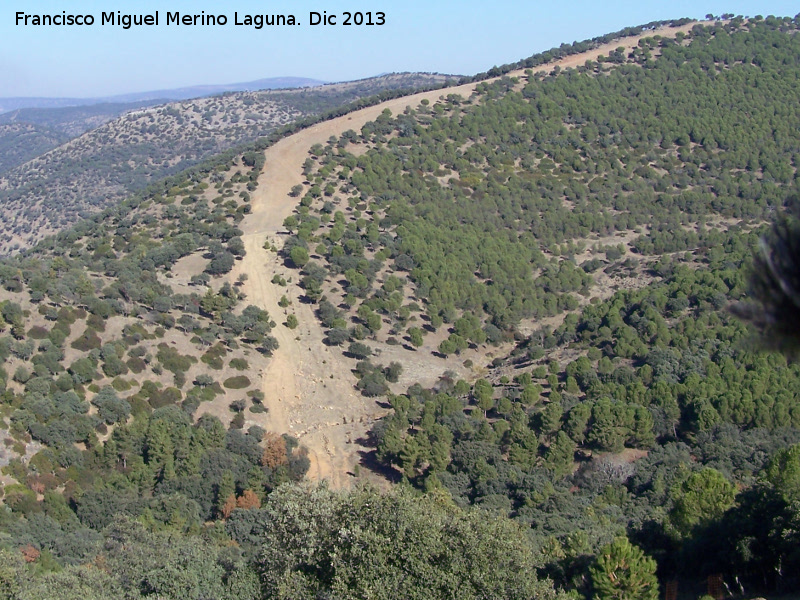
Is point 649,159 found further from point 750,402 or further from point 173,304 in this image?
point 173,304

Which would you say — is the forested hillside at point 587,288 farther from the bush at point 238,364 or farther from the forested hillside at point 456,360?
the bush at point 238,364

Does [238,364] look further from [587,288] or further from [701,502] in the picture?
[587,288]

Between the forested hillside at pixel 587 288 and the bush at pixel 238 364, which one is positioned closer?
the forested hillside at pixel 587 288

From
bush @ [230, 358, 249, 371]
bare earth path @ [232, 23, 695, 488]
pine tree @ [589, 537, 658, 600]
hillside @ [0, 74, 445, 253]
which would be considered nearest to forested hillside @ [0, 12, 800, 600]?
pine tree @ [589, 537, 658, 600]

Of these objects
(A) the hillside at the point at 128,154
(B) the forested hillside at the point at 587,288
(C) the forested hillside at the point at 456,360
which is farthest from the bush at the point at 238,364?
(A) the hillside at the point at 128,154

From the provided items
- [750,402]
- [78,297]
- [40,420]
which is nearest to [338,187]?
[78,297]

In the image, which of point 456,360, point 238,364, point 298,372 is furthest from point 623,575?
point 456,360
